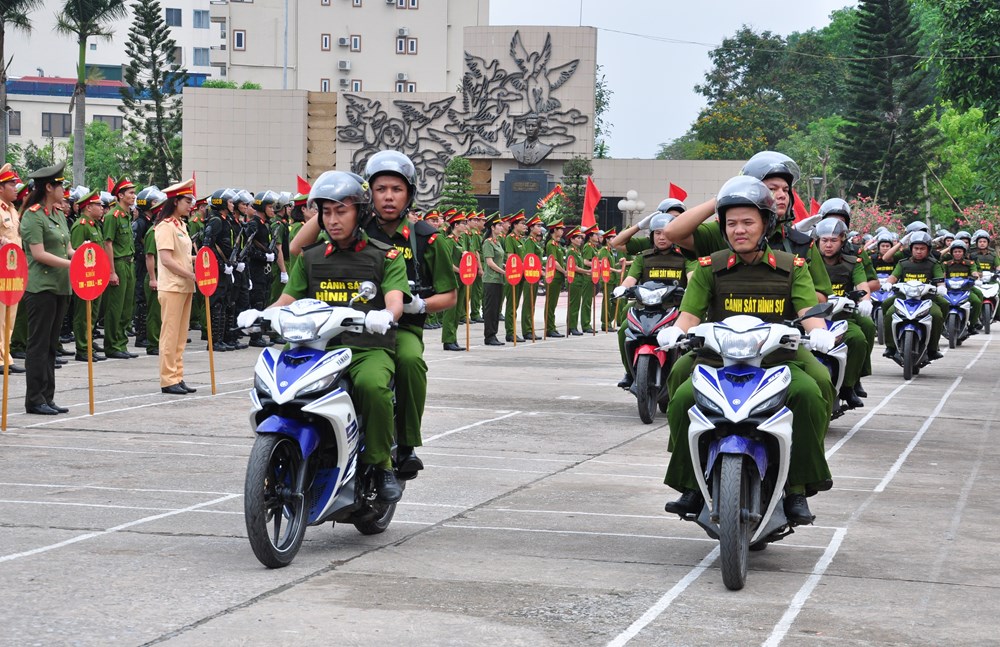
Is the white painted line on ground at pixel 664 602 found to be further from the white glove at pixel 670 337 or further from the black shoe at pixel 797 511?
the white glove at pixel 670 337

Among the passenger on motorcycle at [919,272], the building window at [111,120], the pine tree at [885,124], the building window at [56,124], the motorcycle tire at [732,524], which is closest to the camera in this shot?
the motorcycle tire at [732,524]

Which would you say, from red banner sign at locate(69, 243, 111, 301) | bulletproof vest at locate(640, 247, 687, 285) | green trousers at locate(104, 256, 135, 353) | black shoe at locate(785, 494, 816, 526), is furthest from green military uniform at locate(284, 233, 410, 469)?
green trousers at locate(104, 256, 135, 353)

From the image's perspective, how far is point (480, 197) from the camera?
2667 inches

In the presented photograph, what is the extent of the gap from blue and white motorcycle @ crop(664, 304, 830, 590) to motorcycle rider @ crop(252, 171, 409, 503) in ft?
4.98

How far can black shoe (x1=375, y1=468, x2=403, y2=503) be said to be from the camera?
25.5 ft

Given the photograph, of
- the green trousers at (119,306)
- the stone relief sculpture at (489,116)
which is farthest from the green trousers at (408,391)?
the stone relief sculpture at (489,116)

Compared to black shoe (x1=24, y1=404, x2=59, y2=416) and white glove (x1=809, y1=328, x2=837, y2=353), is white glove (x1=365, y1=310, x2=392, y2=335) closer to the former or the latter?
white glove (x1=809, y1=328, x2=837, y2=353)

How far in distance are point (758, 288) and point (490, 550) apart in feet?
6.20

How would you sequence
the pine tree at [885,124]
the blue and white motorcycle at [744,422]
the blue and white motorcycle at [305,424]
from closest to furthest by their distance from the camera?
the blue and white motorcycle at [744,422]
the blue and white motorcycle at [305,424]
the pine tree at [885,124]

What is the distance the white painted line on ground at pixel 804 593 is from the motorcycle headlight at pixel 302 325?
255cm

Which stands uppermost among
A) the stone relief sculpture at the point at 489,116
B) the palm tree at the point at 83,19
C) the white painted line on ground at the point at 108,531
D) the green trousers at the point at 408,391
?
the palm tree at the point at 83,19

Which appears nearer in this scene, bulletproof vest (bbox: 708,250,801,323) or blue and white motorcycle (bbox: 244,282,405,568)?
blue and white motorcycle (bbox: 244,282,405,568)

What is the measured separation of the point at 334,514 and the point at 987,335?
90.0ft

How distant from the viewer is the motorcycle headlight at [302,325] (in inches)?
289
